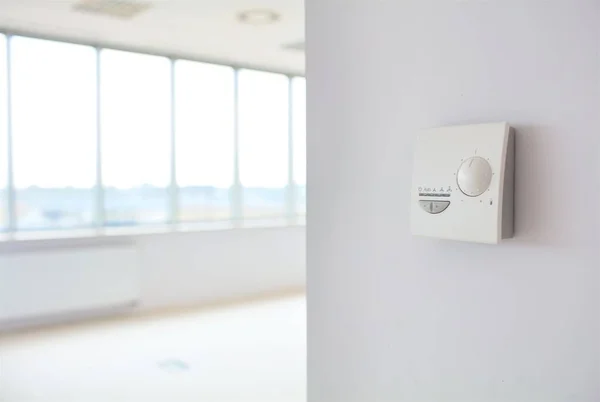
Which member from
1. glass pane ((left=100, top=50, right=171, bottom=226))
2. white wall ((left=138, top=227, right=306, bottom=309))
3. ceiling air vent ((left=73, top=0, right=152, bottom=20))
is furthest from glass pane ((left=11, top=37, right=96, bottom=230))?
ceiling air vent ((left=73, top=0, right=152, bottom=20))

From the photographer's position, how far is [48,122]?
503 cm

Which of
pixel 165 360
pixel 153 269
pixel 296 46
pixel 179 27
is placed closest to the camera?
pixel 165 360

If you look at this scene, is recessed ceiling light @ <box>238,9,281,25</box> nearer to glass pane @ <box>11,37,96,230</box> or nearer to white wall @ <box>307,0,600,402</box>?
glass pane @ <box>11,37,96,230</box>

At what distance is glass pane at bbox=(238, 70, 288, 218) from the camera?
6.41 metres

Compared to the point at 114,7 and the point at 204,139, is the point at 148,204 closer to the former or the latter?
the point at 204,139

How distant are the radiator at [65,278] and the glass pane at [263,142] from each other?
71.4 inches

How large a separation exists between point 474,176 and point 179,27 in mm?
4276

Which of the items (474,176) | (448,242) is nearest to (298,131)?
(448,242)

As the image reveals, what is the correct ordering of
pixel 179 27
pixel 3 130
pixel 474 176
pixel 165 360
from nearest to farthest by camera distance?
pixel 474 176 → pixel 165 360 → pixel 179 27 → pixel 3 130

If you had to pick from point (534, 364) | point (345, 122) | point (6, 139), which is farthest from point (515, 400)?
point (6, 139)

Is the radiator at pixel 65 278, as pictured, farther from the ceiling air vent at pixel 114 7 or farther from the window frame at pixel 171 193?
the ceiling air vent at pixel 114 7

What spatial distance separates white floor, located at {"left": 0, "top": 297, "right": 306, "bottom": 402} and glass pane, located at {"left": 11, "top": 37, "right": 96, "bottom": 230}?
117 centimetres

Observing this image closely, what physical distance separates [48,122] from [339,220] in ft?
15.0

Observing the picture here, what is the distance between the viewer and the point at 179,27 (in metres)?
4.66
